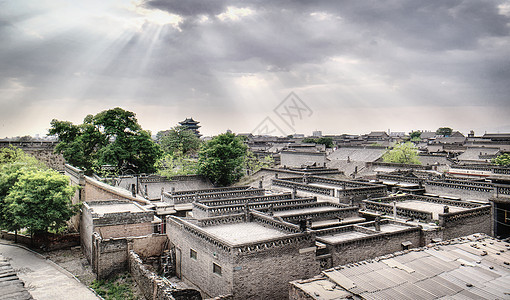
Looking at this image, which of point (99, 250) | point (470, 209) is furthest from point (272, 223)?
point (470, 209)

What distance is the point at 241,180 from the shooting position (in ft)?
136

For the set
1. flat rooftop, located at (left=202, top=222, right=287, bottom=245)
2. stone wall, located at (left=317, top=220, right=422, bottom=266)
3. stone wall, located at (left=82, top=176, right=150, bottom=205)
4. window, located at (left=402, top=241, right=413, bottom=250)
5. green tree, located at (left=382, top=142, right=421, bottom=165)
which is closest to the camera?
flat rooftop, located at (left=202, top=222, right=287, bottom=245)

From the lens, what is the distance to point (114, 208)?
23.9 m

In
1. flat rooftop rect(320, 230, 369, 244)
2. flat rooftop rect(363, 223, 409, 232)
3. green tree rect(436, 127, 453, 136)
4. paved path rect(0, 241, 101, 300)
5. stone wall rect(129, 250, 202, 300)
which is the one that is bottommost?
paved path rect(0, 241, 101, 300)

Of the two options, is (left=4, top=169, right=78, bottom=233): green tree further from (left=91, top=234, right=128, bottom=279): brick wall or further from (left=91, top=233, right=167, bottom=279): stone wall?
(left=91, top=234, right=128, bottom=279): brick wall

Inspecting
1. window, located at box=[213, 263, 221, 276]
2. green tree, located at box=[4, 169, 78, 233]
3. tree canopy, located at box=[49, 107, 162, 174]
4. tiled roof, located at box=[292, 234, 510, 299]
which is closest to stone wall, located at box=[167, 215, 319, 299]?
window, located at box=[213, 263, 221, 276]

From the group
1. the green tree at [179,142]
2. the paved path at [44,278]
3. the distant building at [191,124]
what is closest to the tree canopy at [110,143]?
the paved path at [44,278]

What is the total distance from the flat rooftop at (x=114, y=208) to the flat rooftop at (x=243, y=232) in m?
7.84

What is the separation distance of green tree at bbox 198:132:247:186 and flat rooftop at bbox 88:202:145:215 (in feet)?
46.0

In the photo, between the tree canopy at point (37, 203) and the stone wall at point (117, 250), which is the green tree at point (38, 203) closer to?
the tree canopy at point (37, 203)

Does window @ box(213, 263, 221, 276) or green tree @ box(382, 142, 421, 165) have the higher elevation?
green tree @ box(382, 142, 421, 165)

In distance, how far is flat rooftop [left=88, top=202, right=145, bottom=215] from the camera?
22567 millimetres

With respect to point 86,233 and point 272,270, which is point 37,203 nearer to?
point 86,233

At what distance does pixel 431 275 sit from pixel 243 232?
28.0 ft
